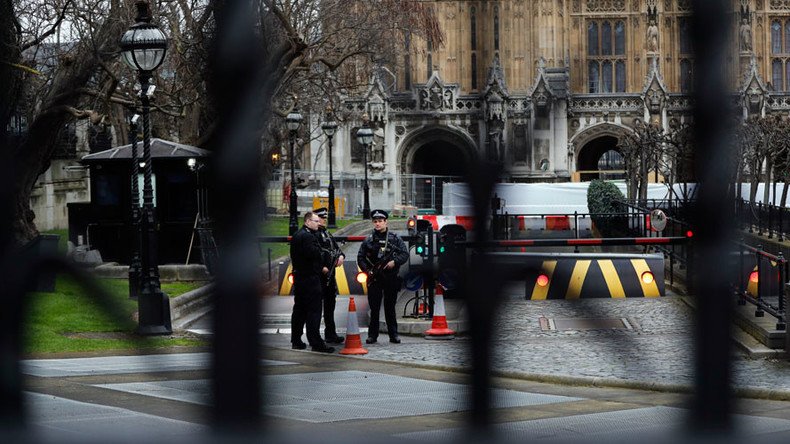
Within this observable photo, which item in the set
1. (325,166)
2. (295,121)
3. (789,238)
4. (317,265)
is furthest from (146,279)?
(325,166)

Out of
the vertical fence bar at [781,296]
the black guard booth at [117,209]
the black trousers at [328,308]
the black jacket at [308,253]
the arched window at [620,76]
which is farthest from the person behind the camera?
the arched window at [620,76]

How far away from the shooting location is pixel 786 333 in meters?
11.9

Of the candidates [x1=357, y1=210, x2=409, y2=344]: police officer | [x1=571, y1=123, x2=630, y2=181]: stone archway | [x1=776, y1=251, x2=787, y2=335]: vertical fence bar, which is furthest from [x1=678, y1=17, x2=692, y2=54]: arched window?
[x1=571, y1=123, x2=630, y2=181]: stone archway

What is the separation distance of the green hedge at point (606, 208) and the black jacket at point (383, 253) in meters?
7.70

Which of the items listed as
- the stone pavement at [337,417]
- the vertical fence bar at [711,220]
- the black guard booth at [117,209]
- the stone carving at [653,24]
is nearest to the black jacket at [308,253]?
the black guard booth at [117,209]

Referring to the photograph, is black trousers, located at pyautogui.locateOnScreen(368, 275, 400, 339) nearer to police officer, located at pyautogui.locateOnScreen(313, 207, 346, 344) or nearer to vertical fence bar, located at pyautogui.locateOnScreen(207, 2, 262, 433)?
police officer, located at pyautogui.locateOnScreen(313, 207, 346, 344)

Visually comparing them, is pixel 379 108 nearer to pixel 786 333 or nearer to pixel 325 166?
pixel 325 166

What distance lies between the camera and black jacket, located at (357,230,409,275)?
47.1 feet

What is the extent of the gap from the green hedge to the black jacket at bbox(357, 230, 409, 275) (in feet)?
25.2

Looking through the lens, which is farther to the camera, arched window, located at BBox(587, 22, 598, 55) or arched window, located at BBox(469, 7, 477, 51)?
arched window, located at BBox(587, 22, 598, 55)

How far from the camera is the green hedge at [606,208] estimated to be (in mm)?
24409

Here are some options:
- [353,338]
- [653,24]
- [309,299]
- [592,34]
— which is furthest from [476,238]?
[592,34]

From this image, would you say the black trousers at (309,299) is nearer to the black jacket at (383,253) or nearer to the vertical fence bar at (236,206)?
the black jacket at (383,253)

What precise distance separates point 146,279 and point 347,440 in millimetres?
13643
